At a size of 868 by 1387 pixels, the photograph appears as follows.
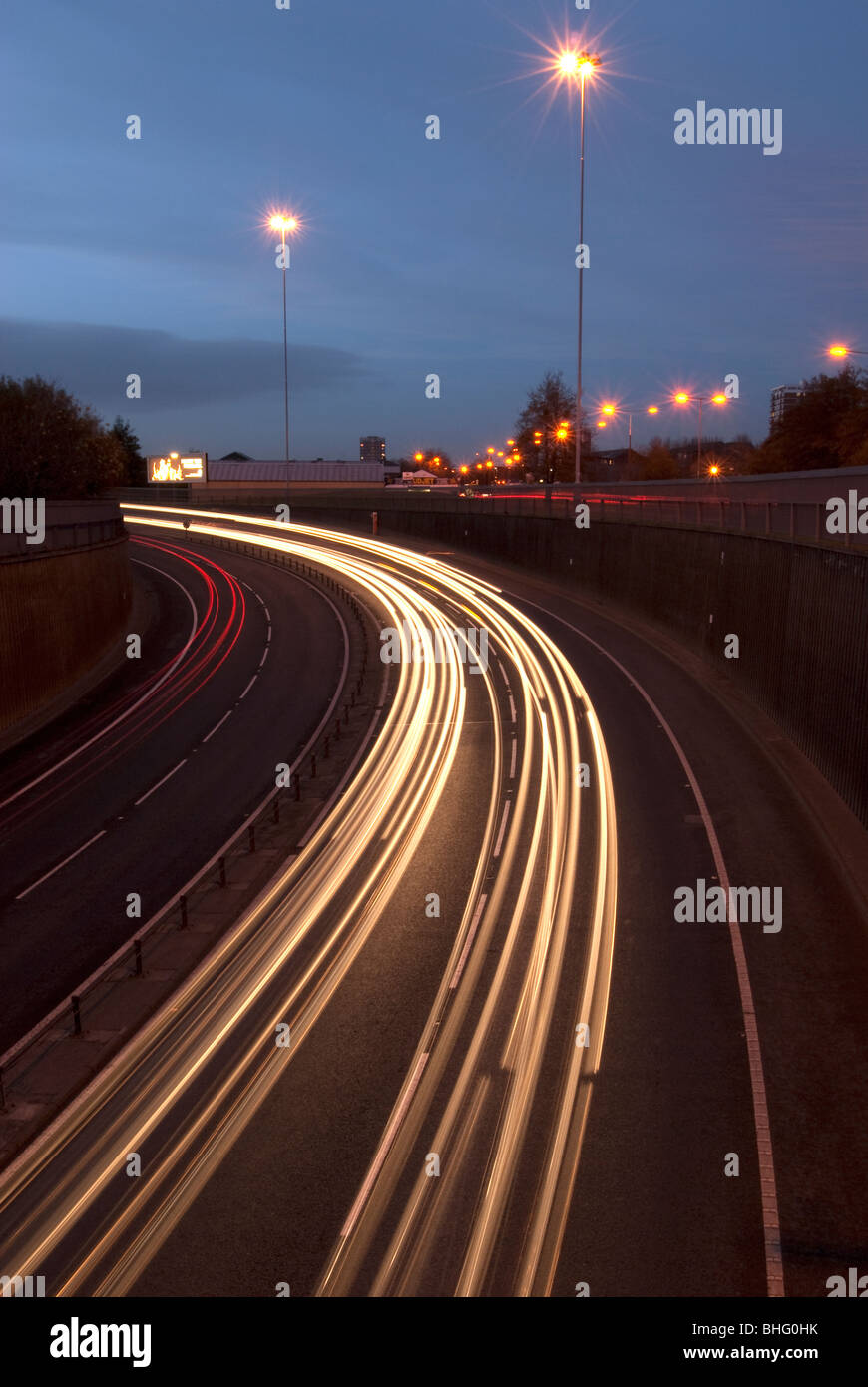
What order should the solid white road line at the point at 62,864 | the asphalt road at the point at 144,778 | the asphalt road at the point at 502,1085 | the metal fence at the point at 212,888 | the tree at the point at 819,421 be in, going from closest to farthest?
the asphalt road at the point at 502,1085, the metal fence at the point at 212,888, the asphalt road at the point at 144,778, the solid white road line at the point at 62,864, the tree at the point at 819,421

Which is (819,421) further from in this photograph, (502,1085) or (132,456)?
(132,456)

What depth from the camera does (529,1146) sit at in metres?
12.1

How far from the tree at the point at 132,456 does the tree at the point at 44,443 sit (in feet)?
277

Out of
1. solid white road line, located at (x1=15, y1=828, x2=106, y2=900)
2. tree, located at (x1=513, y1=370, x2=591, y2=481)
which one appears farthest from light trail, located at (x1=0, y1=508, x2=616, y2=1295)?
tree, located at (x1=513, y1=370, x2=591, y2=481)

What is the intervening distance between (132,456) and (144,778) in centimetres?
13273

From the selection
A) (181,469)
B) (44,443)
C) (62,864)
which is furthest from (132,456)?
(62,864)

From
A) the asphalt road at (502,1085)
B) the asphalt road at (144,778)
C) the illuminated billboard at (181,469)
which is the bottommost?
the asphalt road at (502,1085)

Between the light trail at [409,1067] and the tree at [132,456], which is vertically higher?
the tree at [132,456]

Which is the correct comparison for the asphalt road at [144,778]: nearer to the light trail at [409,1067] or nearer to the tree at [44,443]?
the light trail at [409,1067]

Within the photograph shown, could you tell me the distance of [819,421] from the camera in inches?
2635

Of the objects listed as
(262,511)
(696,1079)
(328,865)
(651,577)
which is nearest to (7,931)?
(328,865)

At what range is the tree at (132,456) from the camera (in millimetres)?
147000

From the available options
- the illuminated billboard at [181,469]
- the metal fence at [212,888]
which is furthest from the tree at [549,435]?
the metal fence at [212,888]

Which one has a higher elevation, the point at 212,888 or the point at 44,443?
the point at 44,443
